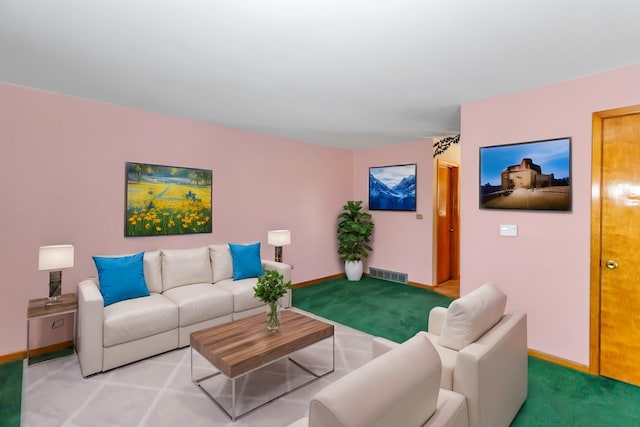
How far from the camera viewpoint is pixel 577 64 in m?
2.58

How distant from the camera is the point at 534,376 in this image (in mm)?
2770

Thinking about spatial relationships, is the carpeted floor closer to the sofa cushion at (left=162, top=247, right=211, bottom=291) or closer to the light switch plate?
the sofa cushion at (left=162, top=247, right=211, bottom=291)

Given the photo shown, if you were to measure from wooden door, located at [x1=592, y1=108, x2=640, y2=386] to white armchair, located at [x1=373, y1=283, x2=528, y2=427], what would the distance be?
3.65 feet

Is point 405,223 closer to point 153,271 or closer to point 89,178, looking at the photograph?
point 153,271

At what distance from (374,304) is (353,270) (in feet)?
4.74

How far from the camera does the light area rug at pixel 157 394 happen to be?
2.22 meters

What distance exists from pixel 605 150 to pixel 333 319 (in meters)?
3.29

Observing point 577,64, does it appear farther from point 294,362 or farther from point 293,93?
point 294,362

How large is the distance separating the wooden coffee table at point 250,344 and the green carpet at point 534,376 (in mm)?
1171

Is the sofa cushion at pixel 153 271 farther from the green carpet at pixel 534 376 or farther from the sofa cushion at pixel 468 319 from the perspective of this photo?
the sofa cushion at pixel 468 319

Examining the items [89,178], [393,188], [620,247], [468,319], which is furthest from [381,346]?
[393,188]

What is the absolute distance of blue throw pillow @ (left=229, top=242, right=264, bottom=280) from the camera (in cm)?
412

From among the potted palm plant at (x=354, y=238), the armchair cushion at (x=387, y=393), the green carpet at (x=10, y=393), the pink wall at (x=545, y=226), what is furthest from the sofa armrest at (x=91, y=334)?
the potted palm plant at (x=354, y=238)

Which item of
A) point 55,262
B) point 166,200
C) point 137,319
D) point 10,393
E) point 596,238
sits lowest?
point 10,393
